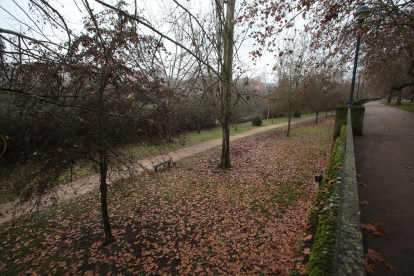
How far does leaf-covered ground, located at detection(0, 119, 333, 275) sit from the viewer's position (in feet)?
14.1

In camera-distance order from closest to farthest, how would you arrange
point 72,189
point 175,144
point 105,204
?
point 105,204, point 72,189, point 175,144

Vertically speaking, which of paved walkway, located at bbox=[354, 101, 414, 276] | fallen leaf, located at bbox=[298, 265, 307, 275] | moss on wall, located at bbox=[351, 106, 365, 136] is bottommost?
fallen leaf, located at bbox=[298, 265, 307, 275]

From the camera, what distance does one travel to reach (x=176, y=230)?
554cm

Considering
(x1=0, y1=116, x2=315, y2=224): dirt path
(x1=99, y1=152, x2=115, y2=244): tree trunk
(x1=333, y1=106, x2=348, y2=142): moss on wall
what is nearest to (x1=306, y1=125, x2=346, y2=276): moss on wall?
(x1=0, y1=116, x2=315, y2=224): dirt path

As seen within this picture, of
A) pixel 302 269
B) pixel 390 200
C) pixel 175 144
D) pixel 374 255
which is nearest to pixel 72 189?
pixel 175 144

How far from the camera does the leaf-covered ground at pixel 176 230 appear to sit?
4.31 metres

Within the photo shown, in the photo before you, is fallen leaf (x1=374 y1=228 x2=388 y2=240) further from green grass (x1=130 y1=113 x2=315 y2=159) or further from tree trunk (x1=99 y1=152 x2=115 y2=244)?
tree trunk (x1=99 y1=152 x2=115 y2=244)

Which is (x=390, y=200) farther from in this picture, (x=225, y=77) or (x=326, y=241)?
(x=225, y=77)

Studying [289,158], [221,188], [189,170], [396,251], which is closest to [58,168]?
[396,251]

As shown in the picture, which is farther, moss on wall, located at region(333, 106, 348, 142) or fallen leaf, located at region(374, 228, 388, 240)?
moss on wall, located at region(333, 106, 348, 142)

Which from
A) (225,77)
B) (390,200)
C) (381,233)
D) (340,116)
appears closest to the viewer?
(381,233)

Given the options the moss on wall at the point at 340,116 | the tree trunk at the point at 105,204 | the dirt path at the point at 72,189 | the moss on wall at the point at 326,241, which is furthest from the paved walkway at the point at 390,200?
the tree trunk at the point at 105,204

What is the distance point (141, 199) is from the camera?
7344 millimetres

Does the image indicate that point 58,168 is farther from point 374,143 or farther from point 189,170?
point 374,143
